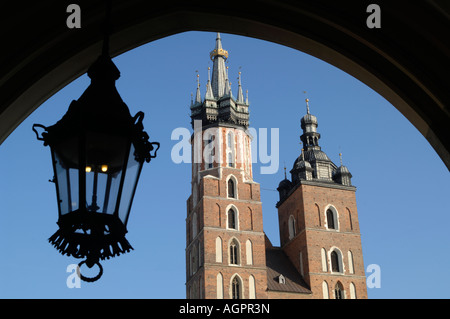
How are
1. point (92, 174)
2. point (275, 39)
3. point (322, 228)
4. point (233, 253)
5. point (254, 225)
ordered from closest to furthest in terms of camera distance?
point (92, 174) → point (275, 39) → point (233, 253) → point (254, 225) → point (322, 228)

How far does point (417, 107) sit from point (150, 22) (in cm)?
157

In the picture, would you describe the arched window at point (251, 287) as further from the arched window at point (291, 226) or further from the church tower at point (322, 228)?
the arched window at point (291, 226)

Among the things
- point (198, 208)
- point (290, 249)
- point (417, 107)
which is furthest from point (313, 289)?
point (417, 107)

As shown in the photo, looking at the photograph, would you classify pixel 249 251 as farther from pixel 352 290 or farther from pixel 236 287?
pixel 352 290

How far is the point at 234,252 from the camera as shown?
127 feet

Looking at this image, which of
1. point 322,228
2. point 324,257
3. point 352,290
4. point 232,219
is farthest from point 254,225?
point 352,290

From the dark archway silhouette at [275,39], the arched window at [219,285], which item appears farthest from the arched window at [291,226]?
the dark archway silhouette at [275,39]

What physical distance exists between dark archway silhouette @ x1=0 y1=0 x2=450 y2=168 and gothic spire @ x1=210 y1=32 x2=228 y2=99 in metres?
44.0

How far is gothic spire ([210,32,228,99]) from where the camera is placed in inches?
1888

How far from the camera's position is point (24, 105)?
3273mm

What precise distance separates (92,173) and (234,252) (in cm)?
3699

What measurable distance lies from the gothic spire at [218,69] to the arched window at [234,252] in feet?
44.4
